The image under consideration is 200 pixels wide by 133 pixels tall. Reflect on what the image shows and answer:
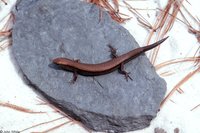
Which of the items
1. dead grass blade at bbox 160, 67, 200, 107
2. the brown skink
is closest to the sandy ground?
dead grass blade at bbox 160, 67, 200, 107

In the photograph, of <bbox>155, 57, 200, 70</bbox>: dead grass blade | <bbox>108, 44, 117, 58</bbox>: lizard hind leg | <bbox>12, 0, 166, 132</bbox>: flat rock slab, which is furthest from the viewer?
<bbox>155, 57, 200, 70</bbox>: dead grass blade

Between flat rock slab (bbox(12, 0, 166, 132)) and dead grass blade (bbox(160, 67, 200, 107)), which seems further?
Answer: dead grass blade (bbox(160, 67, 200, 107))

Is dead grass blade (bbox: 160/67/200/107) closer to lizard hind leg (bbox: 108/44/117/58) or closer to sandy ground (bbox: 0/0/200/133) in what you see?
sandy ground (bbox: 0/0/200/133)

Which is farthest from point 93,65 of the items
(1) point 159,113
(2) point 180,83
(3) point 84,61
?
(2) point 180,83

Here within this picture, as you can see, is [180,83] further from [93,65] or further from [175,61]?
[93,65]

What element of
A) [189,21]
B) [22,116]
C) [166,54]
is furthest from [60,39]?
[189,21]
